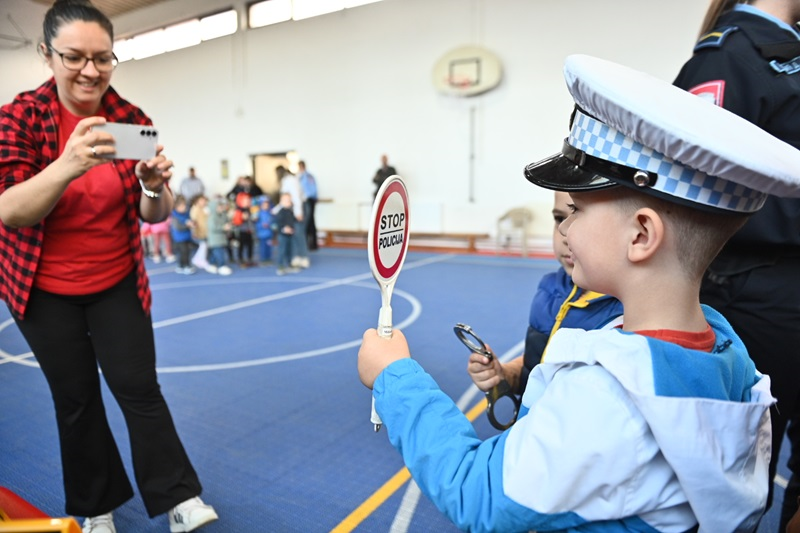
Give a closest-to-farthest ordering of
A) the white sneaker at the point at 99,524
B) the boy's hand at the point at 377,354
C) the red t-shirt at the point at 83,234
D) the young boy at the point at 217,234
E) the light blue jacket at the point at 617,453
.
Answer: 1. the light blue jacket at the point at 617,453
2. the boy's hand at the point at 377,354
3. the red t-shirt at the point at 83,234
4. the white sneaker at the point at 99,524
5. the young boy at the point at 217,234

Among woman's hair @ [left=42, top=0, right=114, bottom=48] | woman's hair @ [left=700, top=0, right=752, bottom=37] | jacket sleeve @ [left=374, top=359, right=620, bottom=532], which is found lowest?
jacket sleeve @ [left=374, top=359, right=620, bottom=532]

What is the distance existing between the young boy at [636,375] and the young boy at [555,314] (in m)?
0.53

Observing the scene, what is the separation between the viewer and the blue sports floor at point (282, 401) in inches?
88.8

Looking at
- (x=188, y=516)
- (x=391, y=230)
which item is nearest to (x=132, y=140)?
(x=391, y=230)

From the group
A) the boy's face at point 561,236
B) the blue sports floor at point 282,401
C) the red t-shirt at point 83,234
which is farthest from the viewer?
the blue sports floor at point 282,401

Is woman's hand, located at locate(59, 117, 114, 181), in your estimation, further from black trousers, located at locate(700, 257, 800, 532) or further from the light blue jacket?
black trousers, located at locate(700, 257, 800, 532)

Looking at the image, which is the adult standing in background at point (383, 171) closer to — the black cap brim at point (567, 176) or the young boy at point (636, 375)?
the black cap brim at point (567, 176)

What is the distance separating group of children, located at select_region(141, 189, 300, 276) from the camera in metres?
8.70

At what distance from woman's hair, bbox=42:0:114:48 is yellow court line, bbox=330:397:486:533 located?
1948 mm

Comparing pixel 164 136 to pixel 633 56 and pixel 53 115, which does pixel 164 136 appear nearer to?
pixel 633 56

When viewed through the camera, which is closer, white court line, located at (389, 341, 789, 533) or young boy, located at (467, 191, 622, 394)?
young boy, located at (467, 191, 622, 394)

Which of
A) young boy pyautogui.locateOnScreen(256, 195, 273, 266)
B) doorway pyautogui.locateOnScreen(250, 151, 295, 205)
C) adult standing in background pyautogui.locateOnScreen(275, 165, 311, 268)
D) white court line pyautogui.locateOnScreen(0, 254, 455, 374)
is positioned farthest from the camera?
doorway pyautogui.locateOnScreen(250, 151, 295, 205)

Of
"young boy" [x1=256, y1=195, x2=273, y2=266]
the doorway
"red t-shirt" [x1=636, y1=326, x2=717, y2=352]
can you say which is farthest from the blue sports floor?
the doorway

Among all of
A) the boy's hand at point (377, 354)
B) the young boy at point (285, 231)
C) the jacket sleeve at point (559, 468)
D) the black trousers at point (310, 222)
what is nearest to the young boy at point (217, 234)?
the young boy at point (285, 231)
